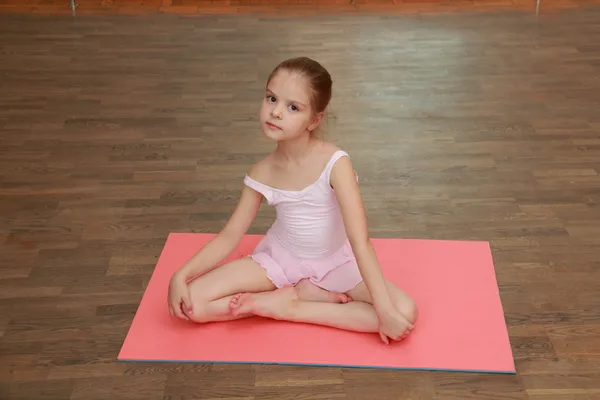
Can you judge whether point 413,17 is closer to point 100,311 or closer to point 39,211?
point 39,211

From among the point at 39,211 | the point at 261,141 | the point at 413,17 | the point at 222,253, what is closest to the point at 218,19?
the point at 413,17

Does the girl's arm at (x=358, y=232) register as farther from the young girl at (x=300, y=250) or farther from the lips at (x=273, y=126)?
the lips at (x=273, y=126)

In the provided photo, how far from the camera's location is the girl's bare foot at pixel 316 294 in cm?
193

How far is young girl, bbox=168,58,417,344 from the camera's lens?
5.76 ft

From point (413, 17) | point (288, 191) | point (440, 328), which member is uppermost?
point (288, 191)

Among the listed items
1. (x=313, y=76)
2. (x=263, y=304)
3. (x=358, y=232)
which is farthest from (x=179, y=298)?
(x=313, y=76)

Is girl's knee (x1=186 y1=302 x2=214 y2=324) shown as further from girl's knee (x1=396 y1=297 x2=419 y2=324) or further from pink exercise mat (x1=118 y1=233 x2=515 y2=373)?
girl's knee (x1=396 y1=297 x2=419 y2=324)

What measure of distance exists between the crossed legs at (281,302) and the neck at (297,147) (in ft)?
1.04

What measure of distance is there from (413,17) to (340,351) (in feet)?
9.59

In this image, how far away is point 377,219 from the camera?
2.39m

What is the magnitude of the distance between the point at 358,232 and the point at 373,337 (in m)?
0.27

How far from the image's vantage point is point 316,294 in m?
1.94

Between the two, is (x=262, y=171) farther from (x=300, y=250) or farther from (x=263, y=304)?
(x=263, y=304)

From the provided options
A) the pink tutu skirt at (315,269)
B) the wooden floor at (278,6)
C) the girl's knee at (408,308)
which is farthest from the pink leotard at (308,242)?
the wooden floor at (278,6)
